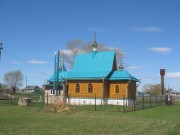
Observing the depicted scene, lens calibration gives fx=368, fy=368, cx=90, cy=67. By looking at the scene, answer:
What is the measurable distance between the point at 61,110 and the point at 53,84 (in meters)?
19.7

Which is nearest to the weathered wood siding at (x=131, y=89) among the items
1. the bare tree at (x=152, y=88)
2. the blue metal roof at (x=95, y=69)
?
the blue metal roof at (x=95, y=69)

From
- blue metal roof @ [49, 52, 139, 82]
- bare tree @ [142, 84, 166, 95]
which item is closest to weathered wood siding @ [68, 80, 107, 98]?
blue metal roof @ [49, 52, 139, 82]

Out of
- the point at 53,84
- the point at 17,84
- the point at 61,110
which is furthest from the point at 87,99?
the point at 17,84

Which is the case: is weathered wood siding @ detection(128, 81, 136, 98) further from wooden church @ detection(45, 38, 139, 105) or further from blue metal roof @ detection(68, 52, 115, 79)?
blue metal roof @ detection(68, 52, 115, 79)

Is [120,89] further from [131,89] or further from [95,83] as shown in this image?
[95,83]

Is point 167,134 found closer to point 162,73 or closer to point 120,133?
point 120,133

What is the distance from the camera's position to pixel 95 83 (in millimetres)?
45750

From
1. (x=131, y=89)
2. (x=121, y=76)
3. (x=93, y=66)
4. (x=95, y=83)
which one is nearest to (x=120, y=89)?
(x=121, y=76)

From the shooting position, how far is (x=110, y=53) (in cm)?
4816

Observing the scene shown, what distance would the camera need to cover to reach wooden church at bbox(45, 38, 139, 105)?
1768 inches

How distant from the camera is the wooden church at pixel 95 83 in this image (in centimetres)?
4491

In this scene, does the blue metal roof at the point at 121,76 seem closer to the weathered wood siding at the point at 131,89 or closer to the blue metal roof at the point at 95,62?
the weathered wood siding at the point at 131,89

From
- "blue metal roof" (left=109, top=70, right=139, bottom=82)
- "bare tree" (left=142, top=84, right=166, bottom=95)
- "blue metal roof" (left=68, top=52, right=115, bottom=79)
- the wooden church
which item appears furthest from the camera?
"bare tree" (left=142, top=84, right=166, bottom=95)

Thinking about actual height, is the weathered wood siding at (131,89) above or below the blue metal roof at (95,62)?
below
